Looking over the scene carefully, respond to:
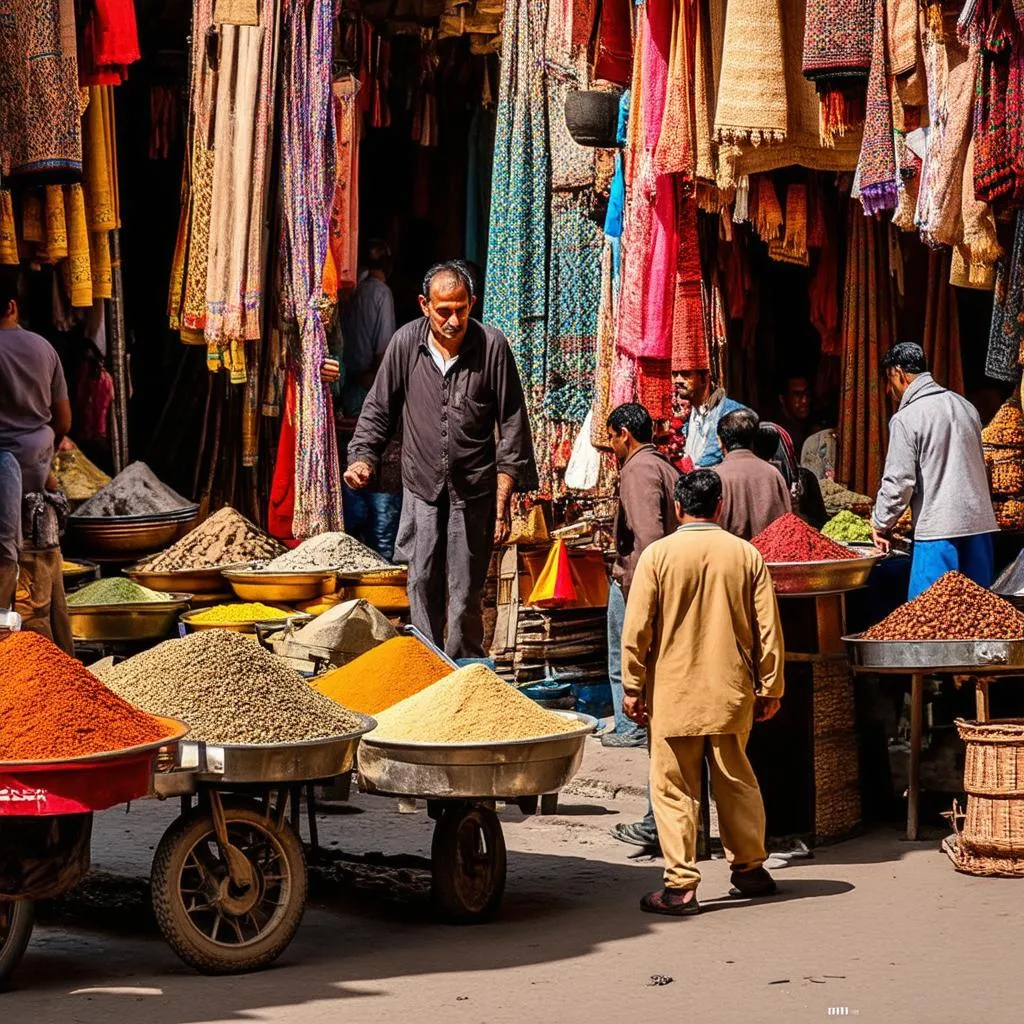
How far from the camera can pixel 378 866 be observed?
22.5 ft

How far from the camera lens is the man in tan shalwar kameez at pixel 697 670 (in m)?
6.28

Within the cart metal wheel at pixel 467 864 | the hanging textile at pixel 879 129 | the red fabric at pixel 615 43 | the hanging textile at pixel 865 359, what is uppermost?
the red fabric at pixel 615 43

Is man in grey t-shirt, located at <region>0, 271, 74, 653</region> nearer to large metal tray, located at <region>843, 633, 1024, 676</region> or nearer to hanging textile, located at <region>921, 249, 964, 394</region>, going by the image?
large metal tray, located at <region>843, 633, 1024, 676</region>

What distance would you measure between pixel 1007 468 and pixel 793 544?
2.16 meters

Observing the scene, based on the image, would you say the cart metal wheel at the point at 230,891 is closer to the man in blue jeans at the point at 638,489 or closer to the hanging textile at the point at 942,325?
the man in blue jeans at the point at 638,489

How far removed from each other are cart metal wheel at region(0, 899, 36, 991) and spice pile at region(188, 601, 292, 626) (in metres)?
3.84

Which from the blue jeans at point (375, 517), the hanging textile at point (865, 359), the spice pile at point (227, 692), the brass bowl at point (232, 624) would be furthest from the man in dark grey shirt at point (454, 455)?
the hanging textile at point (865, 359)

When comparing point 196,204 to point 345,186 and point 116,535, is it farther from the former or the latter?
point 116,535

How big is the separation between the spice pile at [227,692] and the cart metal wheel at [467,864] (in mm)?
509

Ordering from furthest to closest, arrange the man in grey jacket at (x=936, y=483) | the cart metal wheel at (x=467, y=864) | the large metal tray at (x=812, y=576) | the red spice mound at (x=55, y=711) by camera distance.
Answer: the man in grey jacket at (x=936, y=483) → the large metal tray at (x=812, y=576) → the cart metal wheel at (x=467, y=864) → the red spice mound at (x=55, y=711)

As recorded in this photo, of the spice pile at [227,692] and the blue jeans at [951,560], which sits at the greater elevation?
the blue jeans at [951,560]

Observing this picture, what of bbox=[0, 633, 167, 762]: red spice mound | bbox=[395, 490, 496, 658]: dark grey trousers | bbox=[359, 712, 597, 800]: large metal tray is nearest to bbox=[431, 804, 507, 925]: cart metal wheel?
bbox=[359, 712, 597, 800]: large metal tray

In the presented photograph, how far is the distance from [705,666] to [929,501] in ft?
7.29

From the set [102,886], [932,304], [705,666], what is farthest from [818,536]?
[932,304]
